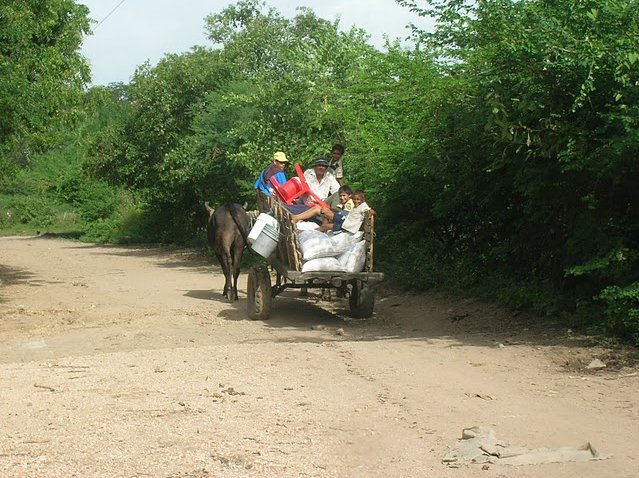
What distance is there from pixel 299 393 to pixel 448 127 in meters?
6.93

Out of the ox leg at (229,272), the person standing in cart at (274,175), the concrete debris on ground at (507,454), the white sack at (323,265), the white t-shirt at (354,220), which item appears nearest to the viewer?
the concrete debris on ground at (507,454)

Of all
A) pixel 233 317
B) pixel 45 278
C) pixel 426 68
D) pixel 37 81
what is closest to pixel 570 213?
pixel 426 68

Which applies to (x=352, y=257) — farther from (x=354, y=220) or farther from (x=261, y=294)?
(x=261, y=294)

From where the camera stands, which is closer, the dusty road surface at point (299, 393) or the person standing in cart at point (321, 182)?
the dusty road surface at point (299, 393)

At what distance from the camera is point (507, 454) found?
20.0 feet

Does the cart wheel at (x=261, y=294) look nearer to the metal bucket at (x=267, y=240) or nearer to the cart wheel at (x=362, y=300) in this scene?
the metal bucket at (x=267, y=240)

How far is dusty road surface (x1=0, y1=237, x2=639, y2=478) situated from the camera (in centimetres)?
611

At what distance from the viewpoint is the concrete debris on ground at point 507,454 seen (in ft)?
19.7

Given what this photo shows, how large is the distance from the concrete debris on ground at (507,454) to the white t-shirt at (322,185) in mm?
7854

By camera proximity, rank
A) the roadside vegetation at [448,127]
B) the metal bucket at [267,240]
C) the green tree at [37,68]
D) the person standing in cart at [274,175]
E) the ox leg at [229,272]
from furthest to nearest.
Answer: the ox leg at [229,272]
the green tree at [37,68]
the person standing in cart at [274,175]
the metal bucket at [267,240]
the roadside vegetation at [448,127]

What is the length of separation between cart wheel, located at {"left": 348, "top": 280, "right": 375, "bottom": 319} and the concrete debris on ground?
7.05m

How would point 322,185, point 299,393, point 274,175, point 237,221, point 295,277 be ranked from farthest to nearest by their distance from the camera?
point 237,221, point 274,175, point 322,185, point 295,277, point 299,393

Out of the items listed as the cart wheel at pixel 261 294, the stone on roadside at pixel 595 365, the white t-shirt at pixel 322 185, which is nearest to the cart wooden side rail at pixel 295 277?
the cart wheel at pixel 261 294

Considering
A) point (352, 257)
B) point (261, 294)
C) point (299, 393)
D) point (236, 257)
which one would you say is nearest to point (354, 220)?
point (352, 257)
